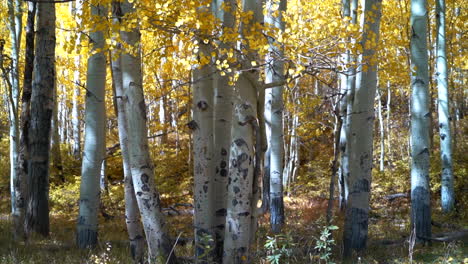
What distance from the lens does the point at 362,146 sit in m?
5.84

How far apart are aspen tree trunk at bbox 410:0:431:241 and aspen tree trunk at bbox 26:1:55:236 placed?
6.12 meters

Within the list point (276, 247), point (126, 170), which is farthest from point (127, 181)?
point (276, 247)

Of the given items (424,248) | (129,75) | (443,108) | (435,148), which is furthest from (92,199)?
(435,148)

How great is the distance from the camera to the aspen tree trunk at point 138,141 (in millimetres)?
4258

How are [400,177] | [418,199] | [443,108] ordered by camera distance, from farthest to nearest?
[400,177], [443,108], [418,199]

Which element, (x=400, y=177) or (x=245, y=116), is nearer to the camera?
(x=245, y=116)

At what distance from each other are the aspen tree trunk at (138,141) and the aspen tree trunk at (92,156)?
1831mm

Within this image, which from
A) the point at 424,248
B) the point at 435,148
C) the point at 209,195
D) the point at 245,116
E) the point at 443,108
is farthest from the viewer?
the point at 435,148

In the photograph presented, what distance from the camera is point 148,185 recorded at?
14.1ft

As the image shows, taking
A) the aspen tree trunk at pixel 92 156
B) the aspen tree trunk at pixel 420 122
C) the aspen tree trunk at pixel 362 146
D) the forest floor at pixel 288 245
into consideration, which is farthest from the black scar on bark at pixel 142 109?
the aspen tree trunk at pixel 420 122

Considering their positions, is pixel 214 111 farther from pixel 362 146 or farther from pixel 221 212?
pixel 362 146

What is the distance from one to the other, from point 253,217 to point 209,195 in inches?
24.5

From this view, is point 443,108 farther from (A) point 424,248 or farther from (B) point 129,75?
(B) point 129,75

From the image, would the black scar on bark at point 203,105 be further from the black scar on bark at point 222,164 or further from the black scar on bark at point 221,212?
the black scar on bark at point 221,212
